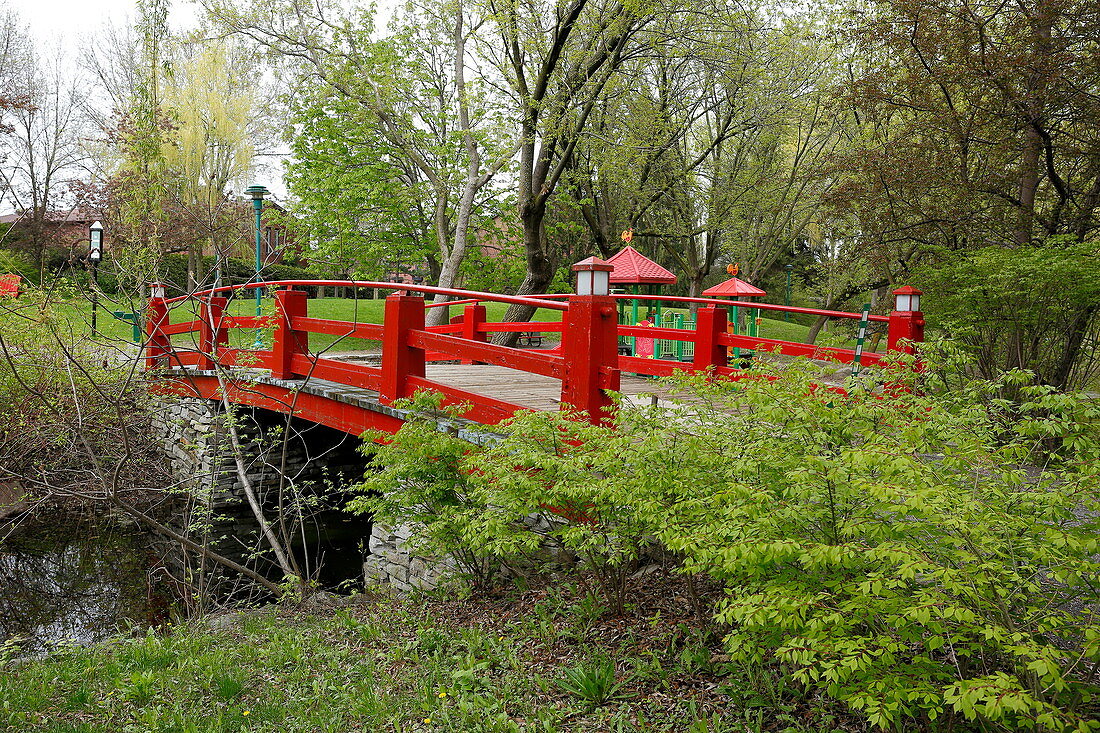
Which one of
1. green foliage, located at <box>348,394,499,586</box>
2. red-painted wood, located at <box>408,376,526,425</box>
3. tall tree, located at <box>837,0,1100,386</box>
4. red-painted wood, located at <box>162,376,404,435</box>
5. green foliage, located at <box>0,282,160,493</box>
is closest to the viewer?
green foliage, located at <box>348,394,499,586</box>

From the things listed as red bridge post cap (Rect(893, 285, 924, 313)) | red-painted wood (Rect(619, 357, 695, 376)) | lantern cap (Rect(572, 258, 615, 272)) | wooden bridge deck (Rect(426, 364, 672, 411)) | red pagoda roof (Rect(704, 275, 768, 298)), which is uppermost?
red pagoda roof (Rect(704, 275, 768, 298))

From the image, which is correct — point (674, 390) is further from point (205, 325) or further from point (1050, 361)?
point (205, 325)

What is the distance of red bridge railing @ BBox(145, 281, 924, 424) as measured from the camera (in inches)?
195

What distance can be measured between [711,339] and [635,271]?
714cm

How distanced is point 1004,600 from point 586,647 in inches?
82.6

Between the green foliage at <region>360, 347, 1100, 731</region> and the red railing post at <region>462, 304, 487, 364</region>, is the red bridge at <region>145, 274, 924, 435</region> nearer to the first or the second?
the red railing post at <region>462, 304, 487, 364</region>

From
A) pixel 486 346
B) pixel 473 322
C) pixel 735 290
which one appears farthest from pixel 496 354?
pixel 735 290

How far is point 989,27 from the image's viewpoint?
360 inches

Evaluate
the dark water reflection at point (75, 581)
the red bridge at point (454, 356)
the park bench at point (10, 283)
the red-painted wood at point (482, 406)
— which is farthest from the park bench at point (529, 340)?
the red-painted wood at point (482, 406)

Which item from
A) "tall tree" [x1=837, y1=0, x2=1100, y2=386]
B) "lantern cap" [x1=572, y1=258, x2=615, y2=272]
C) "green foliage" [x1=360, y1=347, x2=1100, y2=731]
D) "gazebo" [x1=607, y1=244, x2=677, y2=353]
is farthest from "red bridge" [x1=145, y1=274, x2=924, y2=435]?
"gazebo" [x1=607, y1=244, x2=677, y2=353]

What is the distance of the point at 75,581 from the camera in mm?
8328

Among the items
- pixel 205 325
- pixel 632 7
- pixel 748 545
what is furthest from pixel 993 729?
pixel 632 7

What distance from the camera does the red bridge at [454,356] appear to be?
4.97m

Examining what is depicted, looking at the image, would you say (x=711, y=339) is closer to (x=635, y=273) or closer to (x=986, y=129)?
(x=986, y=129)
